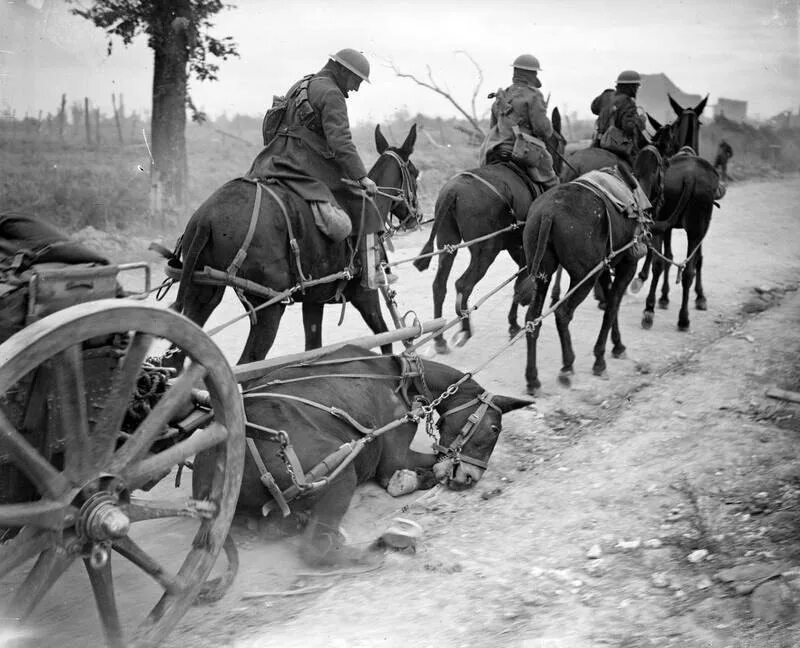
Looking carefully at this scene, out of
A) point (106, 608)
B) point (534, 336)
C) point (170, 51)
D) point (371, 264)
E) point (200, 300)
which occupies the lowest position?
point (106, 608)

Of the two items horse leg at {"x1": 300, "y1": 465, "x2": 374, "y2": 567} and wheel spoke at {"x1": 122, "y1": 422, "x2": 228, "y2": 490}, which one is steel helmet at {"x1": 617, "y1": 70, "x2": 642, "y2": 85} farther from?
wheel spoke at {"x1": 122, "y1": 422, "x2": 228, "y2": 490}

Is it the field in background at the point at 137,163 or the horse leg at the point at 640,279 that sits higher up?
the field in background at the point at 137,163

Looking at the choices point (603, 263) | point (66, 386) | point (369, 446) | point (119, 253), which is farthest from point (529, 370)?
point (119, 253)

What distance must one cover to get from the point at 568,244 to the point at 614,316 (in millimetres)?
1297

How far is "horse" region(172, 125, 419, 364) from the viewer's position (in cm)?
596

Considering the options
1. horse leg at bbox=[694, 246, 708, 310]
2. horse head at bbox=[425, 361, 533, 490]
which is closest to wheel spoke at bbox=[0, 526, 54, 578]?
horse head at bbox=[425, 361, 533, 490]

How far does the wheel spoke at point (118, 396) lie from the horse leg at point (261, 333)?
9.58 feet

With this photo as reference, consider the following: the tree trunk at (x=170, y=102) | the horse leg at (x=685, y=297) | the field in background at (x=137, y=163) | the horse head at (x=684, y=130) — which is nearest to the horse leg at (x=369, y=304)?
the horse leg at (x=685, y=297)

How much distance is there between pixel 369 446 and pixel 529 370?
3.00 m

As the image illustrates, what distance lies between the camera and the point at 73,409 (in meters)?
3.08

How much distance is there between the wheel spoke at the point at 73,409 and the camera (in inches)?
118

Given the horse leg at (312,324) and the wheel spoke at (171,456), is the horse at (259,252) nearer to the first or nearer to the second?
the horse leg at (312,324)

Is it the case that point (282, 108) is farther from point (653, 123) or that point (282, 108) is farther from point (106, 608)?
point (653, 123)

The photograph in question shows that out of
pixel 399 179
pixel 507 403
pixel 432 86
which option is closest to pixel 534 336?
pixel 399 179
